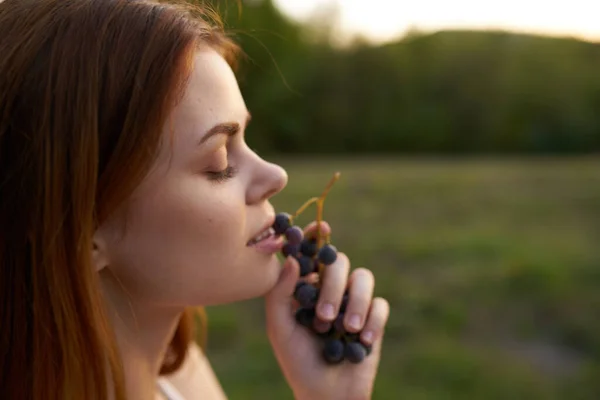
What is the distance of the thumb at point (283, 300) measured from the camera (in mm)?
1212

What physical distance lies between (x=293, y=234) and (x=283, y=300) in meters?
0.13

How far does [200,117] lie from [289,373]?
46cm

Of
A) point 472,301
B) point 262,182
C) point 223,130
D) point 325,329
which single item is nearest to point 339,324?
point 325,329

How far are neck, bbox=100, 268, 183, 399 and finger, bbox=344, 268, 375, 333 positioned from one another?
274 mm

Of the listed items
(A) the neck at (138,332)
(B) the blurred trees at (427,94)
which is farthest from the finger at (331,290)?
(B) the blurred trees at (427,94)

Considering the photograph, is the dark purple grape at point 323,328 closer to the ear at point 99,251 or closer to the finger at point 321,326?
the finger at point 321,326

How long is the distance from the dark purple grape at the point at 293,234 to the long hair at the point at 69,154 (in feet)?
0.90

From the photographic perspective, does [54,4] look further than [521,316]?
No

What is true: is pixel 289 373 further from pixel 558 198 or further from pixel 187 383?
pixel 558 198

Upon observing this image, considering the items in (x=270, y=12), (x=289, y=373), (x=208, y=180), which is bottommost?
(x=270, y=12)

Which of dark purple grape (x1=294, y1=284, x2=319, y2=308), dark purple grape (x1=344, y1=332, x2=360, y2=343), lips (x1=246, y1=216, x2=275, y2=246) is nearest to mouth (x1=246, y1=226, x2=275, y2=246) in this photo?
lips (x1=246, y1=216, x2=275, y2=246)

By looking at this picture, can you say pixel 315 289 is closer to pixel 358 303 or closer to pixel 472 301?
pixel 358 303

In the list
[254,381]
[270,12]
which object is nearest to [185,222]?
[254,381]

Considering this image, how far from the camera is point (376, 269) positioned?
10.6 ft
